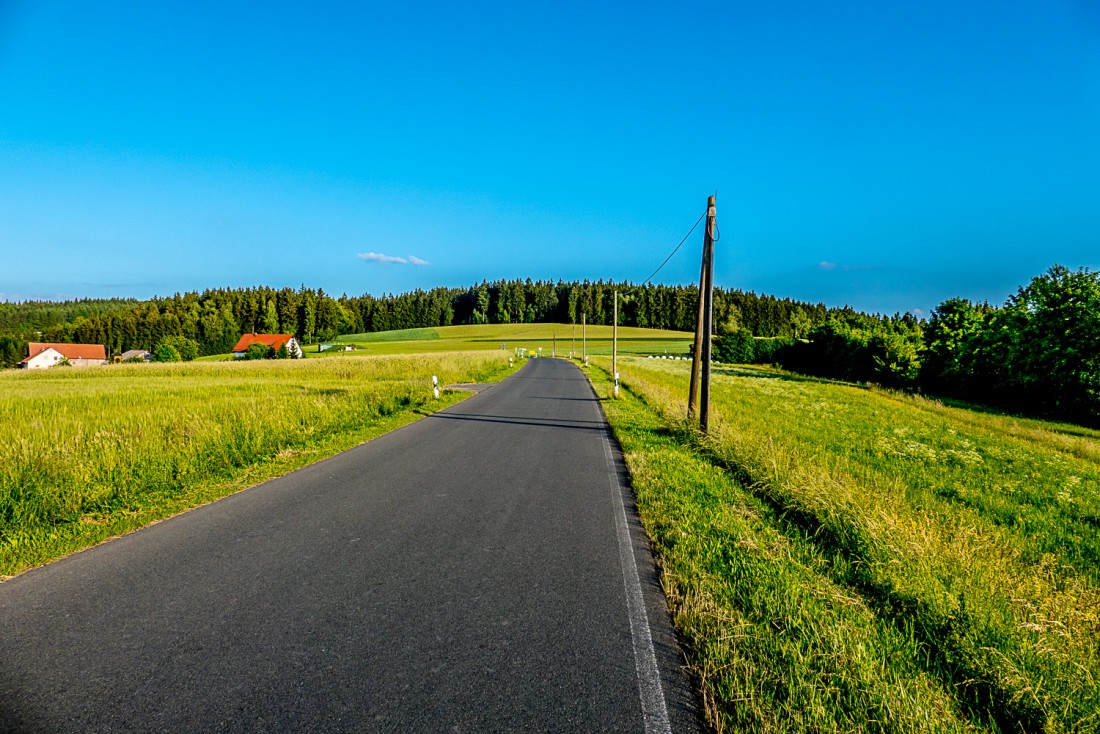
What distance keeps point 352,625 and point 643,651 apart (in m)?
2.04

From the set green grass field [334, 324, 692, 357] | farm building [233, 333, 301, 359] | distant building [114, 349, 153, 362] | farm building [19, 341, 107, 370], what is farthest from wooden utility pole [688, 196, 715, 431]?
farm building [19, 341, 107, 370]

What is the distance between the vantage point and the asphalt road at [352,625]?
272 centimetres

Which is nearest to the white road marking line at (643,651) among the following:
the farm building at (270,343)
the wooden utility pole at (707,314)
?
the wooden utility pole at (707,314)

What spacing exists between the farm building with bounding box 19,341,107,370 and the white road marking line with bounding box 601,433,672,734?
10570cm

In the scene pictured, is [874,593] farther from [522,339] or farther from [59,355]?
[59,355]

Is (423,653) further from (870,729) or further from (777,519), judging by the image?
(777,519)

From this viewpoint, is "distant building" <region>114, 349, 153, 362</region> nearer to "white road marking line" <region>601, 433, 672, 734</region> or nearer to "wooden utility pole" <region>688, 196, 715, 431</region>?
"wooden utility pole" <region>688, 196, 715, 431</region>

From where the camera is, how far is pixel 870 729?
104 inches

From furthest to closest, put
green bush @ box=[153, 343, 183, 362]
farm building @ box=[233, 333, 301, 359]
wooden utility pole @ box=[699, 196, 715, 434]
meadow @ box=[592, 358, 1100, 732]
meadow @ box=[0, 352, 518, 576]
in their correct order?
1. farm building @ box=[233, 333, 301, 359]
2. green bush @ box=[153, 343, 183, 362]
3. wooden utility pole @ box=[699, 196, 715, 434]
4. meadow @ box=[0, 352, 518, 576]
5. meadow @ box=[592, 358, 1100, 732]

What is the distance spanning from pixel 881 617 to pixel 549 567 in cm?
267

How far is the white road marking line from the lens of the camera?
274cm

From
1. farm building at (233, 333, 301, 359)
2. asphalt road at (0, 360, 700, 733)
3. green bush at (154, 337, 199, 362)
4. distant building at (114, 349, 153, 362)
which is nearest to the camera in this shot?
asphalt road at (0, 360, 700, 733)

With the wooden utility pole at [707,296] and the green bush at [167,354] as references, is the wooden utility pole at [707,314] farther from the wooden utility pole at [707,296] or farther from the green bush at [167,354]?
the green bush at [167,354]

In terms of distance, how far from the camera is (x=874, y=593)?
429cm
